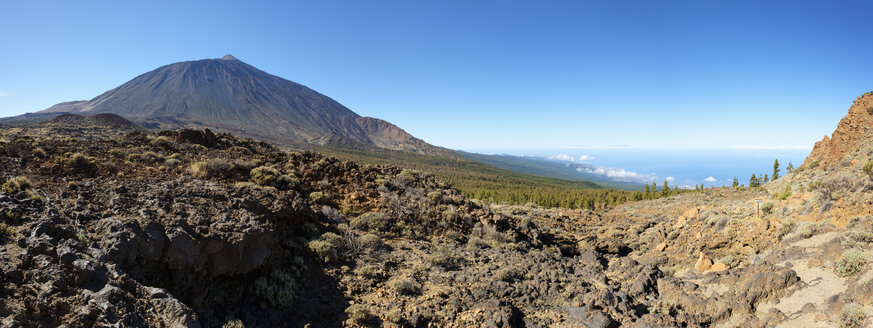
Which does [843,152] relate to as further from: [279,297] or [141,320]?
[141,320]

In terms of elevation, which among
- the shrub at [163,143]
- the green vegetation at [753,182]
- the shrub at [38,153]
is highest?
the shrub at [163,143]

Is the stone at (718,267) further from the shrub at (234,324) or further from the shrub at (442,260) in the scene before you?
the shrub at (234,324)

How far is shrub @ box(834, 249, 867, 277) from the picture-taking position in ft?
19.9

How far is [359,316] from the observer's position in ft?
21.2

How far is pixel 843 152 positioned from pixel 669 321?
2275 centimetres

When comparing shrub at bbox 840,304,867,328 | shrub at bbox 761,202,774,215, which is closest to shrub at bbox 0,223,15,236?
shrub at bbox 840,304,867,328

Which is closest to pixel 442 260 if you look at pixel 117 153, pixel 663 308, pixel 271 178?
pixel 663 308

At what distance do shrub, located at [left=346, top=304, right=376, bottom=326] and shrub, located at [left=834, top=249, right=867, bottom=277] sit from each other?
357 inches

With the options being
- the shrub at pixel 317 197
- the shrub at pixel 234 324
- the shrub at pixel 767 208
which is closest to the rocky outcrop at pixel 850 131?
the shrub at pixel 767 208

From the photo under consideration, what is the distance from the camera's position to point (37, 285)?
4148mm

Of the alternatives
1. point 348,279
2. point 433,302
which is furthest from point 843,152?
point 348,279

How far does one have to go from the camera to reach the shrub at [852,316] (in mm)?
5027

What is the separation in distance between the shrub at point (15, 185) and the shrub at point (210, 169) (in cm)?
378

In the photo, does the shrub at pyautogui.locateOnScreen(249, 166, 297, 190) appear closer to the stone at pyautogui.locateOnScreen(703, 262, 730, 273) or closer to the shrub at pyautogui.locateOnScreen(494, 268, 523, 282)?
the shrub at pyautogui.locateOnScreen(494, 268, 523, 282)
